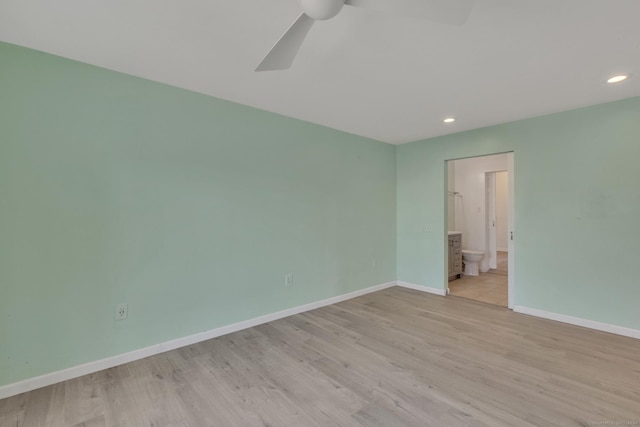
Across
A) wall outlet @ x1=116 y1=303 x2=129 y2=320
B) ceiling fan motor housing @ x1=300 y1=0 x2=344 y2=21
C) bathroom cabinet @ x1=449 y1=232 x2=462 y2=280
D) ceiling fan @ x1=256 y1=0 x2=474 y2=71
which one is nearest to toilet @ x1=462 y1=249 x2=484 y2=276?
bathroom cabinet @ x1=449 y1=232 x2=462 y2=280

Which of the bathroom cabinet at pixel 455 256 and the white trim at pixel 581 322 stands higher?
the bathroom cabinet at pixel 455 256

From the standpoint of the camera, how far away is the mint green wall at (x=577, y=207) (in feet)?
9.34

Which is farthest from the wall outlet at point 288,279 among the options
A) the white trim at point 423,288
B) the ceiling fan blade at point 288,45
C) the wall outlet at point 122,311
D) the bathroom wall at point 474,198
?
the bathroom wall at point 474,198

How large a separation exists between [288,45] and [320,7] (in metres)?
0.34

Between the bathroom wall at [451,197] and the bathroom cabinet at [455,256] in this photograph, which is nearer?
the bathroom cabinet at [455,256]

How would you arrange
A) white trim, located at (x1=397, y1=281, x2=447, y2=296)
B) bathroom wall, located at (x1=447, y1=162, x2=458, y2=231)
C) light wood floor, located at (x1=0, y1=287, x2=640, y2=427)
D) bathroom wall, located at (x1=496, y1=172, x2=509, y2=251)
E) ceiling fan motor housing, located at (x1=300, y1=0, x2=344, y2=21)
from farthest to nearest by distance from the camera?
bathroom wall, located at (x1=496, y1=172, x2=509, y2=251) < bathroom wall, located at (x1=447, y1=162, x2=458, y2=231) < white trim, located at (x1=397, y1=281, x2=447, y2=296) < light wood floor, located at (x1=0, y1=287, x2=640, y2=427) < ceiling fan motor housing, located at (x1=300, y1=0, x2=344, y2=21)

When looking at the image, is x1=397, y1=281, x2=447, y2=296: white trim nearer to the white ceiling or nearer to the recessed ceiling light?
the white ceiling

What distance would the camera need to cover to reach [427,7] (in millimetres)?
1301

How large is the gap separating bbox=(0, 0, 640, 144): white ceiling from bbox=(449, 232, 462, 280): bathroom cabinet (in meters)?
2.55

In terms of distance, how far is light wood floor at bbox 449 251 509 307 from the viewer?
4.07m

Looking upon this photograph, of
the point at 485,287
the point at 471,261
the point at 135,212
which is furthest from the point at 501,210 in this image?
the point at 135,212

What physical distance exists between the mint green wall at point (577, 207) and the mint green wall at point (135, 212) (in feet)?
8.24

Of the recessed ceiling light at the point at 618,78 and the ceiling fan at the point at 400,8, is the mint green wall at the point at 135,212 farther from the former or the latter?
the recessed ceiling light at the point at 618,78

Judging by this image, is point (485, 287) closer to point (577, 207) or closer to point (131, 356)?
point (577, 207)
